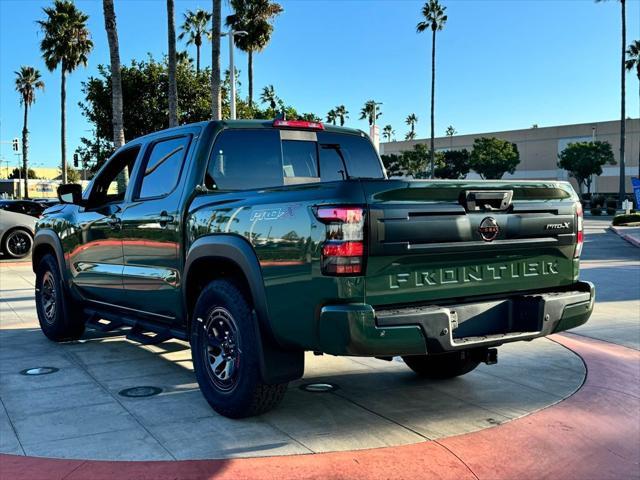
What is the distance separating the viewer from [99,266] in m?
6.15

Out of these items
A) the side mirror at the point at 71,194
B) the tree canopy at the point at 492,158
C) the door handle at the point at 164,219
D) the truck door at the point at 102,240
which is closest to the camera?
the door handle at the point at 164,219

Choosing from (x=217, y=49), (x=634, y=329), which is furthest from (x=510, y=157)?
(x=634, y=329)

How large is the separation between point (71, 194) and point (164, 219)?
5.96 ft

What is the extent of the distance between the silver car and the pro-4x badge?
14.8 m

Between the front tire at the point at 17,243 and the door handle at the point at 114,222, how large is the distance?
12231 millimetres

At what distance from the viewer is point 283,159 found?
18.1 feet

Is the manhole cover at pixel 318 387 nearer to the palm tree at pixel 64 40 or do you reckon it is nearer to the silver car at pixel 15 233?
the silver car at pixel 15 233

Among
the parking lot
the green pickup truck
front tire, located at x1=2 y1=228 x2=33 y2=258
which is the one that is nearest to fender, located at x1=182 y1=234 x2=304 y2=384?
the green pickup truck

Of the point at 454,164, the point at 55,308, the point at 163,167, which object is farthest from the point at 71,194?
the point at 454,164

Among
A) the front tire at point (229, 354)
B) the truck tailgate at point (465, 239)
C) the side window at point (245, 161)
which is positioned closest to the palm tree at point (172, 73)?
the side window at point (245, 161)

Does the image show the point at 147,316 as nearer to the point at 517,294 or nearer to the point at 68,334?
the point at 68,334

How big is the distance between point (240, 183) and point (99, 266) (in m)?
1.85

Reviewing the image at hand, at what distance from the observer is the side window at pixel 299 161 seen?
554cm

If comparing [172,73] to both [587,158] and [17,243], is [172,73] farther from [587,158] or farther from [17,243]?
[587,158]
